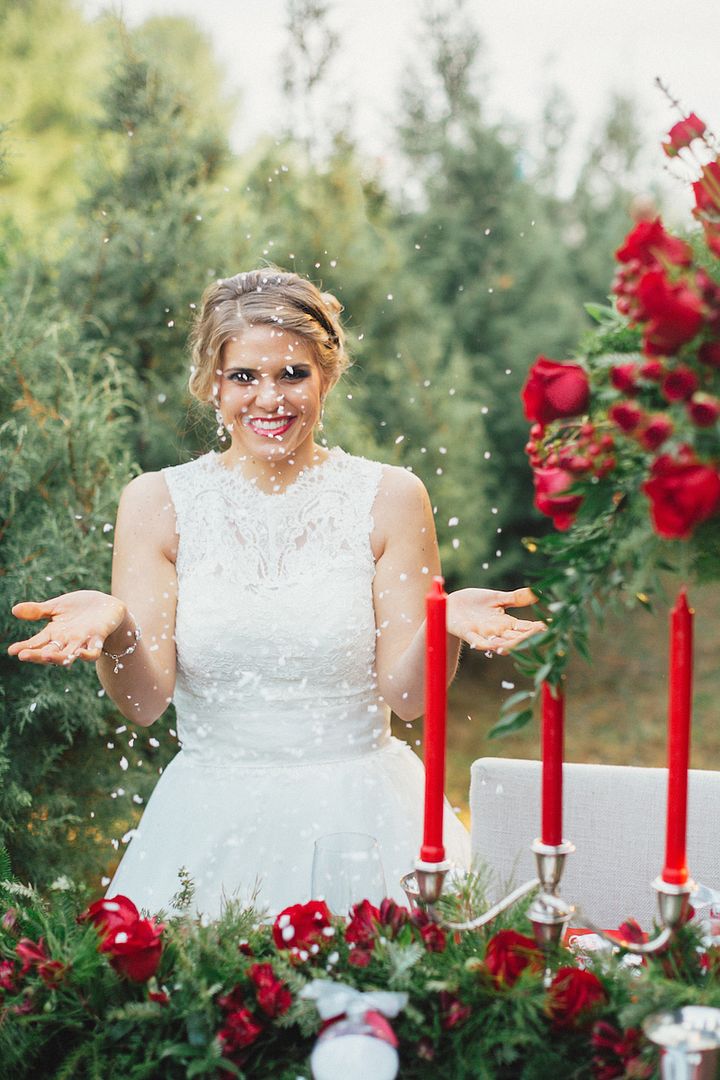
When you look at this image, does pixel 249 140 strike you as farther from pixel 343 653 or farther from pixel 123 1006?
pixel 123 1006

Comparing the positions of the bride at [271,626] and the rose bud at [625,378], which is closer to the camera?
the rose bud at [625,378]

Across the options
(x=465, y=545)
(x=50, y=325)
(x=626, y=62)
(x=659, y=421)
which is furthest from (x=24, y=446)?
(x=626, y=62)

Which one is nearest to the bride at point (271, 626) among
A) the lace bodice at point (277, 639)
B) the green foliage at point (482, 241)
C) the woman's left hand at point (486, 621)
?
the lace bodice at point (277, 639)

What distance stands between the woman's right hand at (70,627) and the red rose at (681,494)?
2.70ft

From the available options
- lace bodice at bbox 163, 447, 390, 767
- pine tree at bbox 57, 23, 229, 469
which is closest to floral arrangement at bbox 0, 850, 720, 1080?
lace bodice at bbox 163, 447, 390, 767

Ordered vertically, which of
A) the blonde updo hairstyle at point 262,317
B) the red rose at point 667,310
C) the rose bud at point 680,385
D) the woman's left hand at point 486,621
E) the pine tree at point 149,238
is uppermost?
the pine tree at point 149,238

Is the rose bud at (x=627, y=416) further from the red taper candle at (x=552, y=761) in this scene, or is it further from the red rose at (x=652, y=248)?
the red taper candle at (x=552, y=761)

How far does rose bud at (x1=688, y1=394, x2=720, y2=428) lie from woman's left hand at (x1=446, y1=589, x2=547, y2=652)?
0.39 meters

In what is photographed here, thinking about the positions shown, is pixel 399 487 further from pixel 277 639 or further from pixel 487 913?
pixel 487 913

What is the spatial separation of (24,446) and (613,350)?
2.16 metres

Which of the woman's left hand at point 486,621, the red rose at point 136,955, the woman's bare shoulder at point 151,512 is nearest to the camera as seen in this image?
the red rose at point 136,955

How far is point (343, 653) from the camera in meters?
2.19

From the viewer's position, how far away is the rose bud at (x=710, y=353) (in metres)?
0.76

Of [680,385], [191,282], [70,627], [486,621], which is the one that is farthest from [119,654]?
[191,282]
